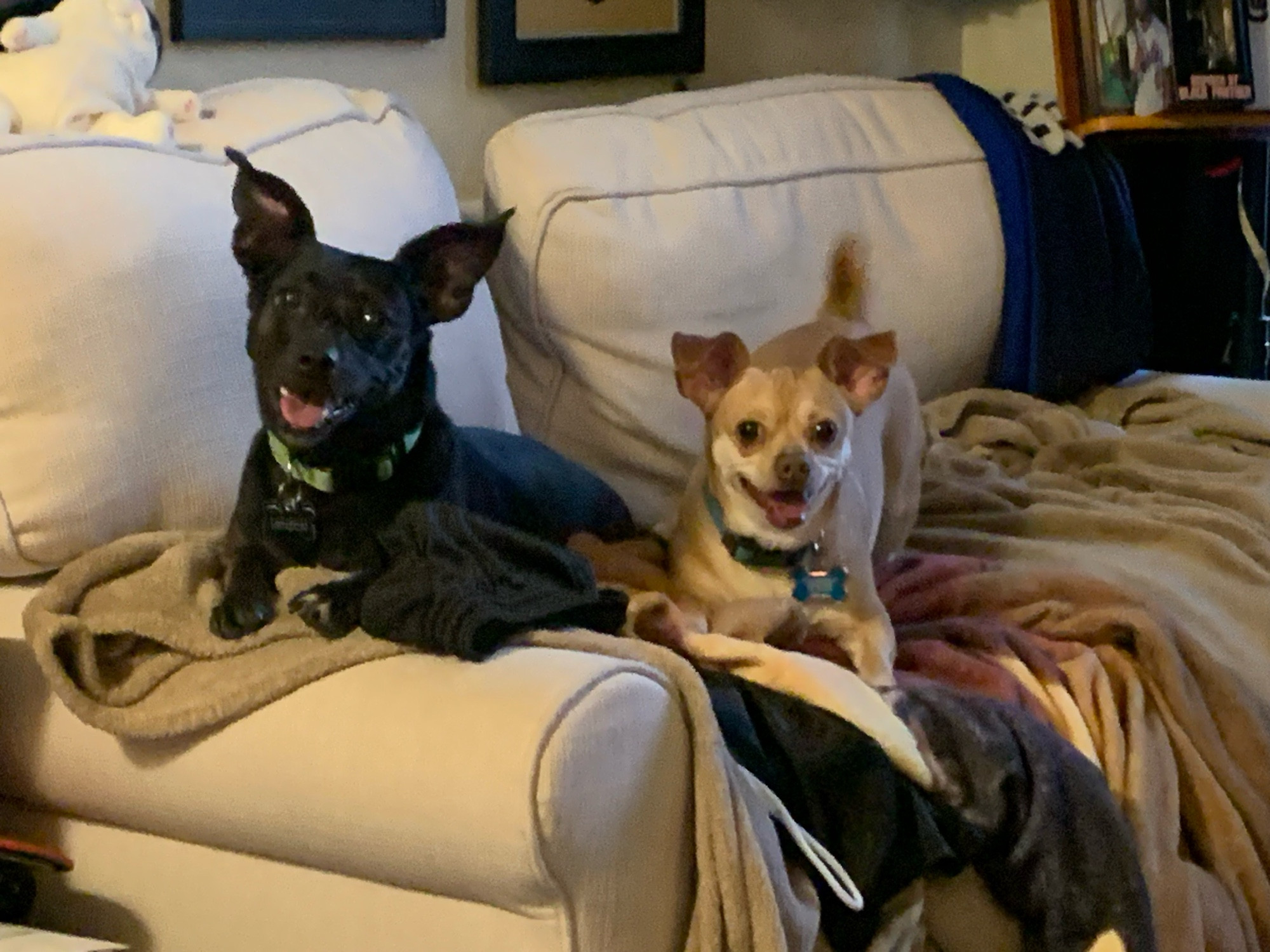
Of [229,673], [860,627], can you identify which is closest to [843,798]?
[860,627]

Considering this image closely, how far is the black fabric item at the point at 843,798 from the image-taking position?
49.5 inches

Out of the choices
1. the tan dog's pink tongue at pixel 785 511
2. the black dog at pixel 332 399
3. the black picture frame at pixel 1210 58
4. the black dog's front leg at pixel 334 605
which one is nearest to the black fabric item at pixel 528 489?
the black dog at pixel 332 399

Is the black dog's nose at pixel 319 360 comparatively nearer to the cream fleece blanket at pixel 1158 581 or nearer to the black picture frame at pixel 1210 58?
the cream fleece blanket at pixel 1158 581

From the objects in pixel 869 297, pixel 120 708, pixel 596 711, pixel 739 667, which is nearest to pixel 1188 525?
pixel 869 297

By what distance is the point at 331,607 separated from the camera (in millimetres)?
1234

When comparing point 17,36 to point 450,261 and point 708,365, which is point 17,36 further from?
point 708,365

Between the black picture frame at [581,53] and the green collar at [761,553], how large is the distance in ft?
3.63

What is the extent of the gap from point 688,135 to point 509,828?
1294mm

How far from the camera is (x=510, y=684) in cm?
111

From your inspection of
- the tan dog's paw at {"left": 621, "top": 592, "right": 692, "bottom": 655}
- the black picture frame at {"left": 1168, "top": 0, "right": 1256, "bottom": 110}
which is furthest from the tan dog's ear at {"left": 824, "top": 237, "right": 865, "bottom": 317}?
the black picture frame at {"left": 1168, "top": 0, "right": 1256, "bottom": 110}

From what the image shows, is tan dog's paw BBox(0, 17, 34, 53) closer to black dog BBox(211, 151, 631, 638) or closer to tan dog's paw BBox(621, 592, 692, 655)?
black dog BBox(211, 151, 631, 638)

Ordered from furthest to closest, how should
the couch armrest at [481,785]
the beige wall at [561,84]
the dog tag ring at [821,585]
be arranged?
the beige wall at [561,84], the dog tag ring at [821,585], the couch armrest at [481,785]

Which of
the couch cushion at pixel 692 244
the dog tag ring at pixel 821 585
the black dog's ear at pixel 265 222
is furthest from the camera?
the couch cushion at pixel 692 244

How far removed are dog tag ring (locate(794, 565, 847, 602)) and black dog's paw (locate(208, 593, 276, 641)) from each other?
56cm
